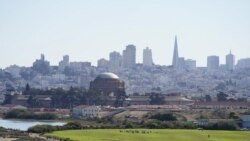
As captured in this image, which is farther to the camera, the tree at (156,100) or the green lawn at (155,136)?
the tree at (156,100)

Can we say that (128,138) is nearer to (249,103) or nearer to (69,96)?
(249,103)

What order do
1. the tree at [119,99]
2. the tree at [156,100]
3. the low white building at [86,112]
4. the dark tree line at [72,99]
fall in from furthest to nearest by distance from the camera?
the tree at [156,100], the tree at [119,99], the dark tree line at [72,99], the low white building at [86,112]

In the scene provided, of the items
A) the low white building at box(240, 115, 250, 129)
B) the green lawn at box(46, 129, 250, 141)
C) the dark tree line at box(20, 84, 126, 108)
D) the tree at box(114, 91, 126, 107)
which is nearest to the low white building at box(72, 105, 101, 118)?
the dark tree line at box(20, 84, 126, 108)

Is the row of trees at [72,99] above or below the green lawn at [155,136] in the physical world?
above

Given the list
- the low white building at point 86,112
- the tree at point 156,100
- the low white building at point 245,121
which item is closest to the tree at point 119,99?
the tree at point 156,100

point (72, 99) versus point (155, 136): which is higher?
point (72, 99)

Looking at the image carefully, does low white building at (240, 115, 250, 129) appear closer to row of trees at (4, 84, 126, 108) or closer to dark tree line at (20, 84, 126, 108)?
row of trees at (4, 84, 126, 108)

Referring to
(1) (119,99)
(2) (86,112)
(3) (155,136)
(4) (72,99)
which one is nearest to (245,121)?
(3) (155,136)

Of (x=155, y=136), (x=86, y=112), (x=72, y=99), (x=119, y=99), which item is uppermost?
(x=119, y=99)

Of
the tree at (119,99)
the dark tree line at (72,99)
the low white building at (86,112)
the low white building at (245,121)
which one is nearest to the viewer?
the low white building at (245,121)

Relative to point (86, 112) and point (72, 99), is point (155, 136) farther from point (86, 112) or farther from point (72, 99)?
point (72, 99)

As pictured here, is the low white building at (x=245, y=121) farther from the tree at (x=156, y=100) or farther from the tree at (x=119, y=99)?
the tree at (x=156, y=100)
